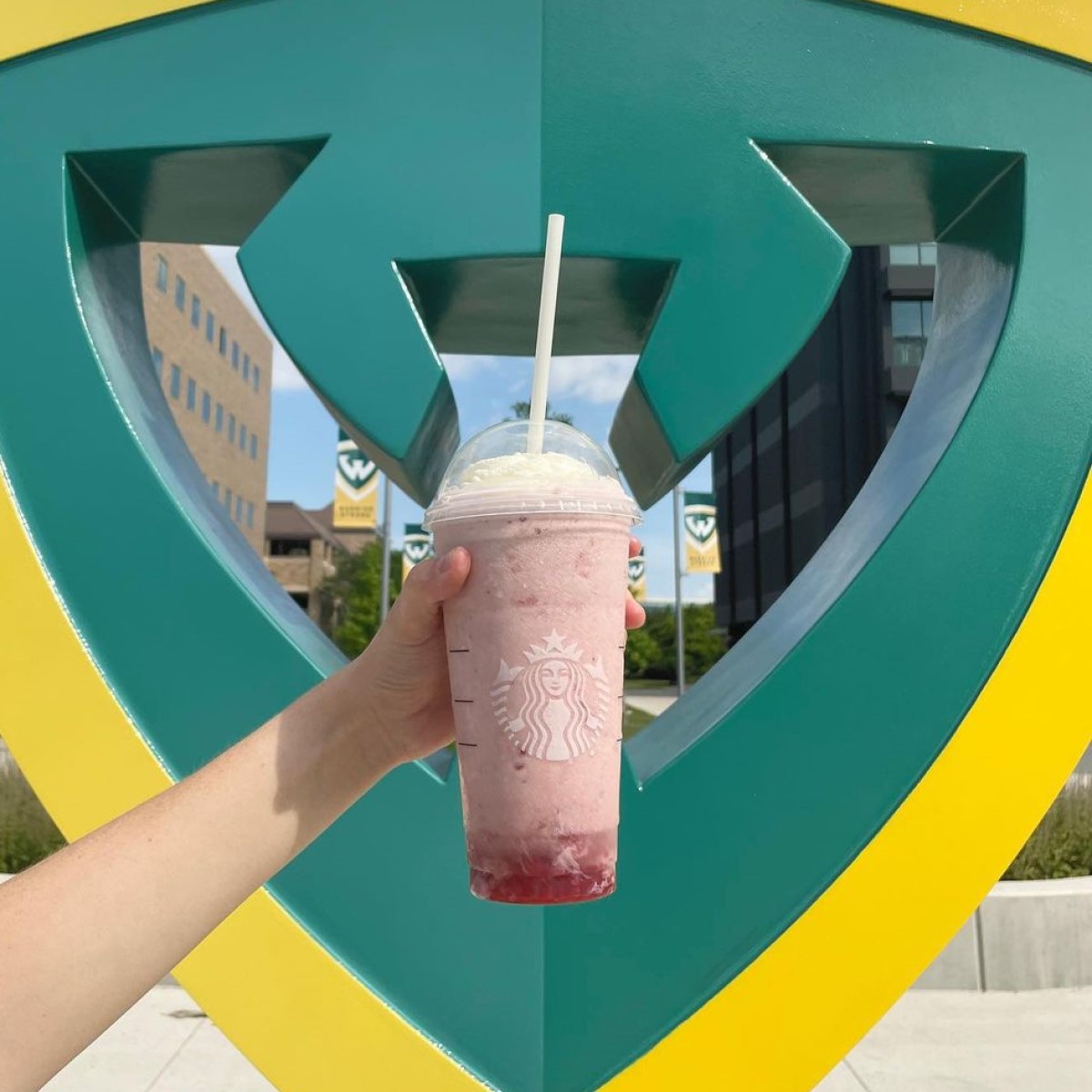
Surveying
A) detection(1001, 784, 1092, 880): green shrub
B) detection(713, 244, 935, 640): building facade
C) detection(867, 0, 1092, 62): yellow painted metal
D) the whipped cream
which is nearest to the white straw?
the whipped cream

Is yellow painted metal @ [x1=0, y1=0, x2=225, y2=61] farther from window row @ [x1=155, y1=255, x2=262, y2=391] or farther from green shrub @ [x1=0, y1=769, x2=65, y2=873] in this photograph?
window row @ [x1=155, y1=255, x2=262, y2=391]

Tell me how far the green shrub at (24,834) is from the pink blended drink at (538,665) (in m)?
4.78

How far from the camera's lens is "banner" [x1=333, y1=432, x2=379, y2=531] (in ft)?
46.1

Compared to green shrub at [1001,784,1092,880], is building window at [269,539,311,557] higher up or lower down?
higher up

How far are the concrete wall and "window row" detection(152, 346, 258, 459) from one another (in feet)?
100

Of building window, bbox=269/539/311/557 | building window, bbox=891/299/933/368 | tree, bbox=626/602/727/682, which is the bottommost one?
tree, bbox=626/602/727/682

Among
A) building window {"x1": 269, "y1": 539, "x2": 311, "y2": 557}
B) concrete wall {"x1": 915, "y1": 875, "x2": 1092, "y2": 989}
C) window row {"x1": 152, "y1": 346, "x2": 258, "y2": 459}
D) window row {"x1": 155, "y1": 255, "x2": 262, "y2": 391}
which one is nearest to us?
concrete wall {"x1": 915, "y1": 875, "x2": 1092, "y2": 989}

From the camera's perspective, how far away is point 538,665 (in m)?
1.35

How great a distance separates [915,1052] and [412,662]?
10.9ft

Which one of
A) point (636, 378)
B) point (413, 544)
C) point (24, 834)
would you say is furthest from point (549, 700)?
point (413, 544)

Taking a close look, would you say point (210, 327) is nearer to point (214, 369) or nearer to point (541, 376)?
point (214, 369)

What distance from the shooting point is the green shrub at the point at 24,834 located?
5527 mm

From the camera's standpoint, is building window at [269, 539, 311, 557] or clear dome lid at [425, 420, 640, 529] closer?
clear dome lid at [425, 420, 640, 529]

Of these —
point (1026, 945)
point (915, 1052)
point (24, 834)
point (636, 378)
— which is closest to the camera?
point (636, 378)
